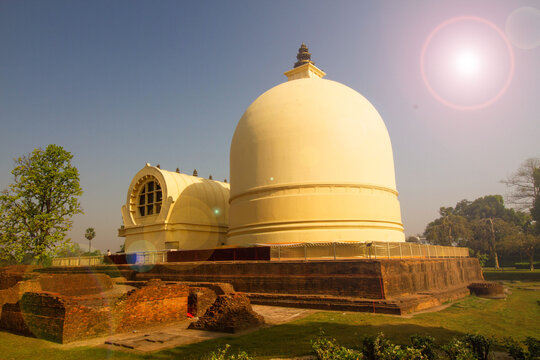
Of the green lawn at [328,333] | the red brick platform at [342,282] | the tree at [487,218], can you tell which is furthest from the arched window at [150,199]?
the tree at [487,218]

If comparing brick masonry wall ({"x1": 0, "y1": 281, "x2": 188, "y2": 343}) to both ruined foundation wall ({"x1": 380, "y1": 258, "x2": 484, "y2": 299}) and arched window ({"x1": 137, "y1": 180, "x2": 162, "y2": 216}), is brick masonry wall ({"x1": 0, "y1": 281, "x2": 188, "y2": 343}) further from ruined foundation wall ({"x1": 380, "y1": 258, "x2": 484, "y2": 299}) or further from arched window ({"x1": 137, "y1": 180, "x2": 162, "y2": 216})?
arched window ({"x1": 137, "y1": 180, "x2": 162, "y2": 216})

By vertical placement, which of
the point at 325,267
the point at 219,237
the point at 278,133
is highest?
the point at 278,133

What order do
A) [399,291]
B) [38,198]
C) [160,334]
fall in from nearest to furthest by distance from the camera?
1. [160,334]
2. [399,291]
3. [38,198]

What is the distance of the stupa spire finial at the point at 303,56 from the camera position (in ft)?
89.7

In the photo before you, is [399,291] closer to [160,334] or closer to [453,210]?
[160,334]

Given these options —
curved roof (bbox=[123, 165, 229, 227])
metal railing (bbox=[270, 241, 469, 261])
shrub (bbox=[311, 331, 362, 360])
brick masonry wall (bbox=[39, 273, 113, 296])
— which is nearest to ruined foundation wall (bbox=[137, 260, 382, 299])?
metal railing (bbox=[270, 241, 469, 261])

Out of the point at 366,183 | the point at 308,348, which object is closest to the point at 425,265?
the point at 366,183

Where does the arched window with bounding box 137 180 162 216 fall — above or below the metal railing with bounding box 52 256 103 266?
above

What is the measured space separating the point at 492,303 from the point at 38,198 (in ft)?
85.7

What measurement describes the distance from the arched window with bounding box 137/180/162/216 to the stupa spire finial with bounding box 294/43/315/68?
1494 centimetres

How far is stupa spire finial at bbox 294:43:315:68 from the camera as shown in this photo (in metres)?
27.3

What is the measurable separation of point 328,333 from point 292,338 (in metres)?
0.98

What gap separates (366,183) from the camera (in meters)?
20.0

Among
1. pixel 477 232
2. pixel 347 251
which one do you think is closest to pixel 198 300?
pixel 347 251
